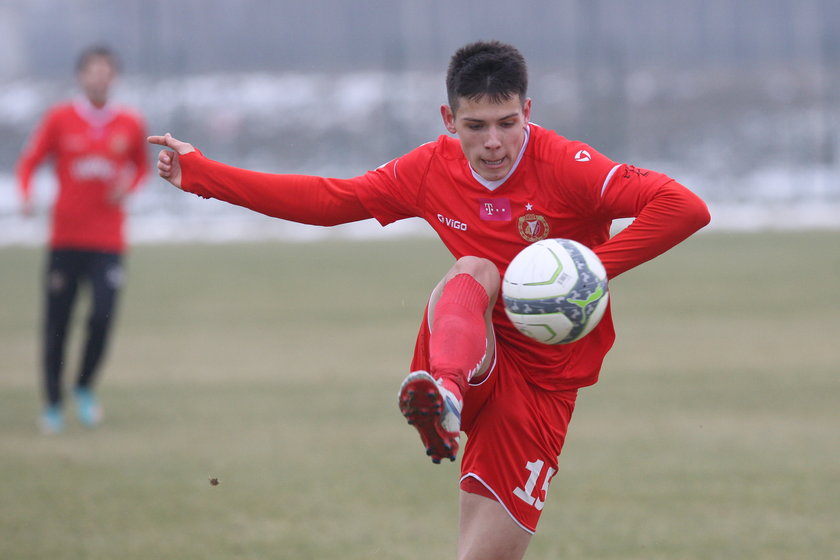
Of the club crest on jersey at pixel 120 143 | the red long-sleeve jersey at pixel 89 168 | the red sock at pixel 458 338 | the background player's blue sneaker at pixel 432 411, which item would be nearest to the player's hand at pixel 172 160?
the red sock at pixel 458 338

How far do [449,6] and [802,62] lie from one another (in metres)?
10.4

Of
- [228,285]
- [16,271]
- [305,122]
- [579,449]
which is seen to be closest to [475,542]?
[579,449]

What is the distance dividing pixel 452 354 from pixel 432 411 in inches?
11.7

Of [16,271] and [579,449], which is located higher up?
[579,449]

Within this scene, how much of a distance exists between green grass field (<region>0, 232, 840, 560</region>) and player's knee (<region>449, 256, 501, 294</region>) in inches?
83.7

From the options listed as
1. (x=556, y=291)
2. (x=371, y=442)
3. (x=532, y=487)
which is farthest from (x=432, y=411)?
(x=371, y=442)

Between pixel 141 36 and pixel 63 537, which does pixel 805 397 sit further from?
pixel 141 36

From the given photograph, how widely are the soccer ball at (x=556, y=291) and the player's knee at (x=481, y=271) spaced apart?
12cm

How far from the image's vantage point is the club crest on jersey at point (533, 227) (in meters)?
4.68

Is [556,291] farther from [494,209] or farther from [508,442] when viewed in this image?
[508,442]

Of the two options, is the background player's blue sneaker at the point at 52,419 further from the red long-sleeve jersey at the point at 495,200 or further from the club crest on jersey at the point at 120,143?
the red long-sleeve jersey at the point at 495,200

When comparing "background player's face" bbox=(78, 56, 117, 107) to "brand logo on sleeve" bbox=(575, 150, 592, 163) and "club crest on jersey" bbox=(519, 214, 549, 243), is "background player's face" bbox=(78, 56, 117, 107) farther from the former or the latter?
"brand logo on sleeve" bbox=(575, 150, 592, 163)

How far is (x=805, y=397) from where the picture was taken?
1015 cm

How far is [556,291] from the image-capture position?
4176mm
